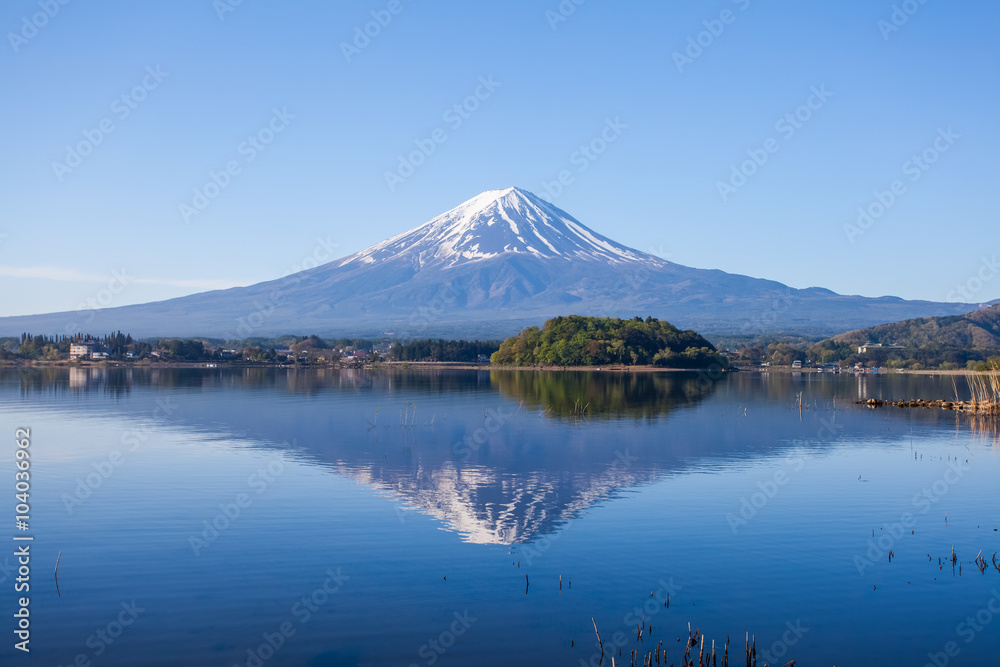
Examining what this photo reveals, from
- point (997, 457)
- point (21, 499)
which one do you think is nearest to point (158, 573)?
point (21, 499)

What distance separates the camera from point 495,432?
34531mm

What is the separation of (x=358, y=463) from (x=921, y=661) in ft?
58.3
